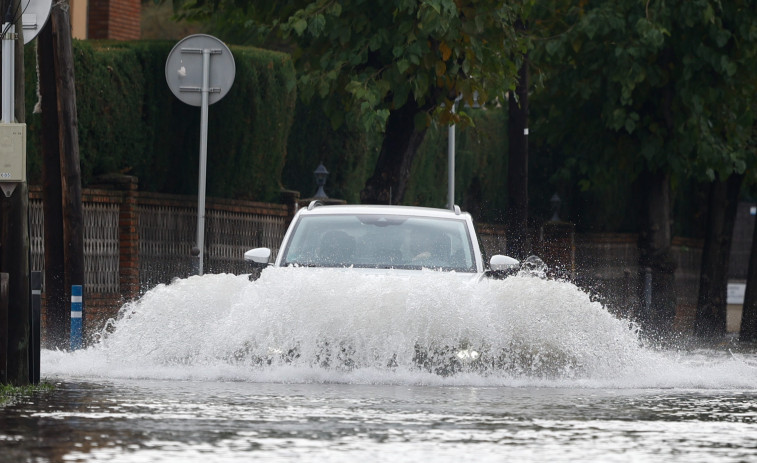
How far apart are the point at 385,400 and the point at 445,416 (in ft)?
4.34

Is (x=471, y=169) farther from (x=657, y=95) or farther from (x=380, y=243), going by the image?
(x=380, y=243)

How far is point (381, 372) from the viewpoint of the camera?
15.0m

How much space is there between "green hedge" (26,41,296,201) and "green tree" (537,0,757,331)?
17.6 feet

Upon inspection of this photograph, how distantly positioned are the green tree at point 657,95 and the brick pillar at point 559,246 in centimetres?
483

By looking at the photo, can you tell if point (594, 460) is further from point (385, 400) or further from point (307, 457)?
point (385, 400)

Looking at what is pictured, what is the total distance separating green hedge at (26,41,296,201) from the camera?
77.4 feet

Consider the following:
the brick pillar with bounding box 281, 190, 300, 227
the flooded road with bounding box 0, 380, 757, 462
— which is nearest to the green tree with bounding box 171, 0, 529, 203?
the brick pillar with bounding box 281, 190, 300, 227

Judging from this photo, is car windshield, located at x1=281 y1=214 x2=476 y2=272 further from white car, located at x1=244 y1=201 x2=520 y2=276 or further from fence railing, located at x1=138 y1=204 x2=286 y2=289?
fence railing, located at x1=138 y1=204 x2=286 y2=289

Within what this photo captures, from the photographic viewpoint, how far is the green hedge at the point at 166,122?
77.4ft

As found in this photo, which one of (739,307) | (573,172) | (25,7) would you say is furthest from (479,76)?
(739,307)

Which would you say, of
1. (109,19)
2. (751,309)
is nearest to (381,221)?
(751,309)

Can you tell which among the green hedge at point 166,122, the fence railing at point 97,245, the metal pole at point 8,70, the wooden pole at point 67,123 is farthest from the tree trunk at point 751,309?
the metal pole at point 8,70

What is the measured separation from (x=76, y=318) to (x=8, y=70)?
18.7 ft

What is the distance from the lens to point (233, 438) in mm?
10227
